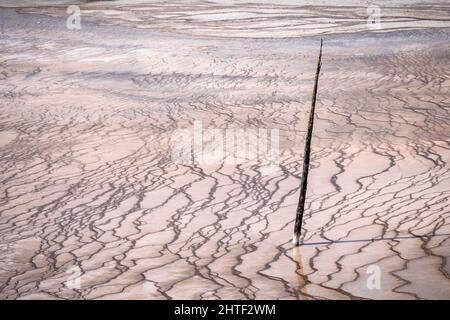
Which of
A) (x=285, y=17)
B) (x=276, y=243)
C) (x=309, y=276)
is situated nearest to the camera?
(x=309, y=276)

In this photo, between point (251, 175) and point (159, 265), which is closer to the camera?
point (159, 265)

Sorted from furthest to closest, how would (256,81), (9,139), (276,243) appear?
(256,81), (9,139), (276,243)

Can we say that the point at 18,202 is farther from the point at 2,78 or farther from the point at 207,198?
the point at 2,78

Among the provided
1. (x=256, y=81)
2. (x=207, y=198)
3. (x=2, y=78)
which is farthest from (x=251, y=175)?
(x=2, y=78)

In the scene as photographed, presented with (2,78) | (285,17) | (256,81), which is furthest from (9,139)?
(285,17)
